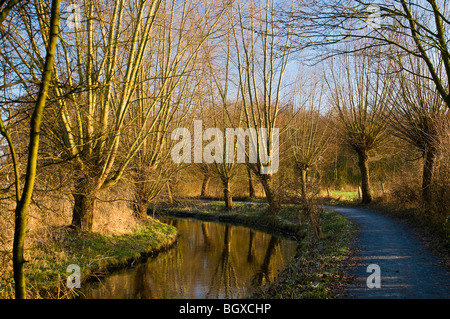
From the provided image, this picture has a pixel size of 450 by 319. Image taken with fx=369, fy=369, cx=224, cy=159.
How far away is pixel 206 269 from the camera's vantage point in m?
10.3

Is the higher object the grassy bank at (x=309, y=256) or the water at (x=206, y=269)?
the grassy bank at (x=309, y=256)

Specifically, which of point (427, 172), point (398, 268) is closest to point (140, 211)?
point (427, 172)

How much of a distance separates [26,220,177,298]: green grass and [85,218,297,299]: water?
15.2 inches

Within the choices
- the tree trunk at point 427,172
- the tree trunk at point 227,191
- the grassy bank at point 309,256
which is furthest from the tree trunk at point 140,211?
the tree trunk at point 427,172

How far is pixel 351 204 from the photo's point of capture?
64.3 ft

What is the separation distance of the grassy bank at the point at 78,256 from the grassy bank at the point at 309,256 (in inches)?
137

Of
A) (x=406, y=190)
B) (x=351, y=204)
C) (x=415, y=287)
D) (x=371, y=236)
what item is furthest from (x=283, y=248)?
(x=351, y=204)

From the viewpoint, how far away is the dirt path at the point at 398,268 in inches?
206

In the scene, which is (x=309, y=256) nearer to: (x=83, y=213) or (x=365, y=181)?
(x=83, y=213)

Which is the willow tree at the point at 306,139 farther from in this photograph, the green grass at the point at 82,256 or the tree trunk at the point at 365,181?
the green grass at the point at 82,256

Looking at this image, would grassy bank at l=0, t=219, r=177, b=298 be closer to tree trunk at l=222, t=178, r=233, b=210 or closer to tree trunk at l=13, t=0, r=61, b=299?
tree trunk at l=13, t=0, r=61, b=299

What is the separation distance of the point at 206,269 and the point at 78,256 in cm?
338

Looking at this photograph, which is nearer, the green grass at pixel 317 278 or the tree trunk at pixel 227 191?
the green grass at pixel 317 278
